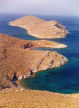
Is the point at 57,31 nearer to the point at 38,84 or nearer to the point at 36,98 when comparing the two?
the point at 38,84

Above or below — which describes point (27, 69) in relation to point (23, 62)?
below

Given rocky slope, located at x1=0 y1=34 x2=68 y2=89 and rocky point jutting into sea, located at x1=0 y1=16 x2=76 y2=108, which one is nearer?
rocky point jutting into sea, located at x1=0 y1=16 x2=76 y2=108

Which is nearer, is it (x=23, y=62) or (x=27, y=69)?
(x=27, y=69)

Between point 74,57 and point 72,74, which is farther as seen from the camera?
point 74,57

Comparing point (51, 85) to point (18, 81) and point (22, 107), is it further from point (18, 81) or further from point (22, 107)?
point (22, 107)

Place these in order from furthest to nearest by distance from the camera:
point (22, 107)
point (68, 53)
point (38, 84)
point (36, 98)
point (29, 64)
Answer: point (68, 53) < point (29, 64) < point (38, 84) < point (36, 98) < point (22, 107)

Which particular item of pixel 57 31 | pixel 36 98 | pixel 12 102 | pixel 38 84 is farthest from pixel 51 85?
pixel 57 31

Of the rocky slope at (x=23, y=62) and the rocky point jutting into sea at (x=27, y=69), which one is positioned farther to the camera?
the rocky slope at (x=23, y=62)

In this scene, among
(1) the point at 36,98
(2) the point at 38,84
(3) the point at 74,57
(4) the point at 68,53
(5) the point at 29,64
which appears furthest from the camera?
(4) the point at 68,53

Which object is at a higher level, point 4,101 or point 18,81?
point 4,101
